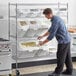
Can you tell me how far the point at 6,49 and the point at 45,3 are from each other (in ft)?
5.46

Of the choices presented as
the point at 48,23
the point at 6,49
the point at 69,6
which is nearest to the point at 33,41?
the point at 48,23

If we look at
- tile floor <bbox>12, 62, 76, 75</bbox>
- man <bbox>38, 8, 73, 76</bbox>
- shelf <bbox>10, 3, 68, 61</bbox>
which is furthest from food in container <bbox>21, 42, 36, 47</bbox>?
man <bbox>38, 8, 73, 76</bbox>

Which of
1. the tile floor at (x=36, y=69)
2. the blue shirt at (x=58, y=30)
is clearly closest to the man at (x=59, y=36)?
the blue shirt at (x=58, y=30)

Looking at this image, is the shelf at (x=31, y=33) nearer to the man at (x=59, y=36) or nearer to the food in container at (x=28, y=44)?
the food in container at (x=28, y=44)

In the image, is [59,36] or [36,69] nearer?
[59,36]

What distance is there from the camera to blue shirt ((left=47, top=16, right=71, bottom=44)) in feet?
14.7

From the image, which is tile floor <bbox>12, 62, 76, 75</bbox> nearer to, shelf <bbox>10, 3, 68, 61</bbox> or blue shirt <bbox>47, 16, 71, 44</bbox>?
shelf <bbox>10, 3, 68, 61</bbox>

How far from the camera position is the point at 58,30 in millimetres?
4609

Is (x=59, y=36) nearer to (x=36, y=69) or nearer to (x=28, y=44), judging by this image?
(x=28, y=44)

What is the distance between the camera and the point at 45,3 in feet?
19.2

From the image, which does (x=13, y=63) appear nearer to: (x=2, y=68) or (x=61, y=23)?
(x=2, y=68)

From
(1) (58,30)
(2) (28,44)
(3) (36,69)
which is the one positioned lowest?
(3) (36,69)

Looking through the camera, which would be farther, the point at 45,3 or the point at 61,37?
the point at 45,3

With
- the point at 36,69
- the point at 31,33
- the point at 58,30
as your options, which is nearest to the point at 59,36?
the point at 58,30
